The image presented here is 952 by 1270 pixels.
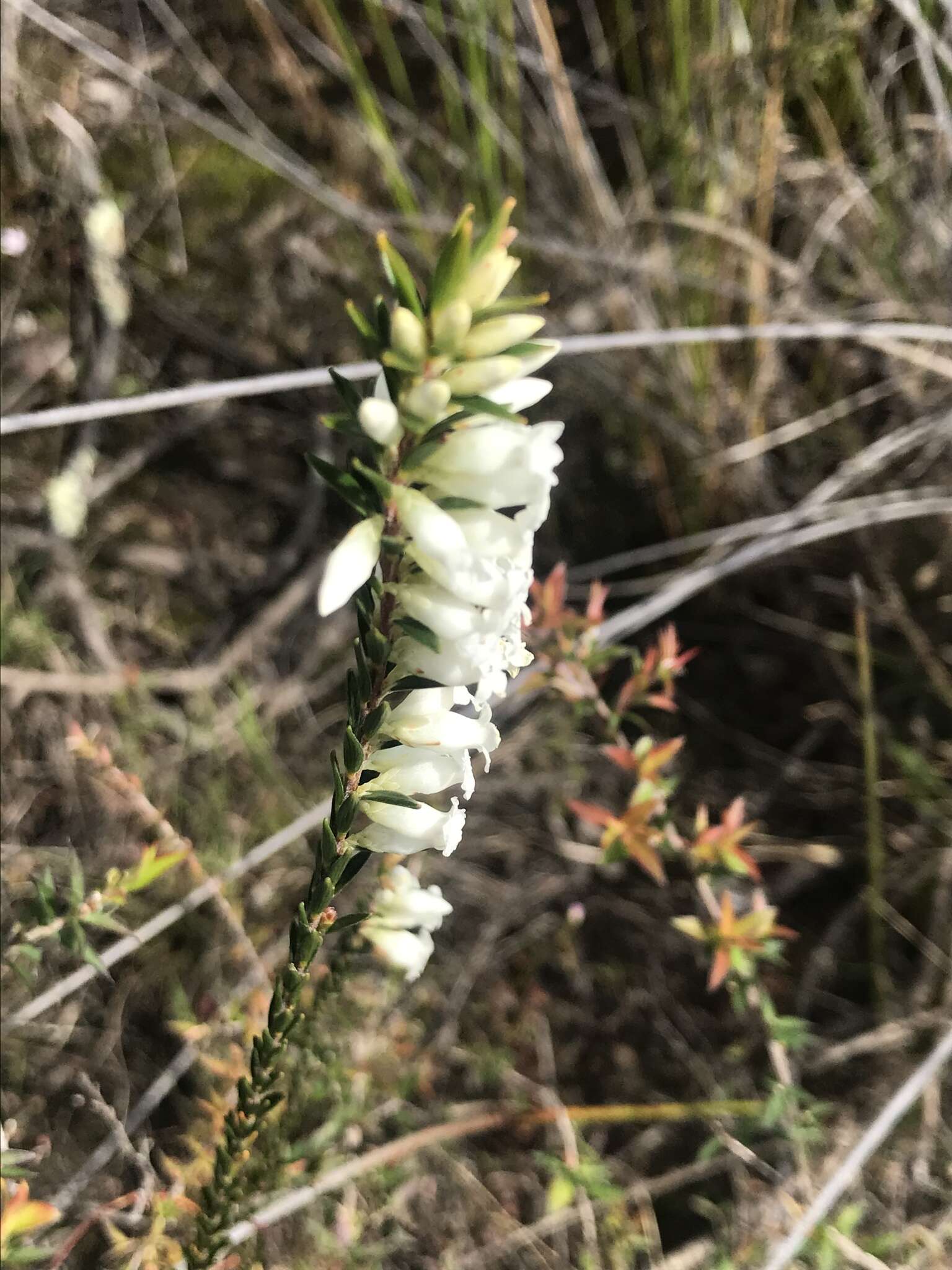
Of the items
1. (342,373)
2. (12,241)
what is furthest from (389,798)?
(12,241)

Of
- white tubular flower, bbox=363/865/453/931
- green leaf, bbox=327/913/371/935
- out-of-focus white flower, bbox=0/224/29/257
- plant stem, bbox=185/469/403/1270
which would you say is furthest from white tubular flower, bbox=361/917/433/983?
out-of-focus white flower, bbox=0/224/29/257

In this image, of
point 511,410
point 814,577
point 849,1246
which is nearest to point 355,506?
point 511,410

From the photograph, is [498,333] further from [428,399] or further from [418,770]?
[418,770]

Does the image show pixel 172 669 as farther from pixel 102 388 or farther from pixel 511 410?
pixel 511 410

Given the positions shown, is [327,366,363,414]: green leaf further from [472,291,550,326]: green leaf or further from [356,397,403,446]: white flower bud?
[472,291,550,326]: green leaf

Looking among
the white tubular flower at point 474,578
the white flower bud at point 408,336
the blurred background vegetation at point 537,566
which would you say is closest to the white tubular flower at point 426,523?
the white tubular flower at point 474,578

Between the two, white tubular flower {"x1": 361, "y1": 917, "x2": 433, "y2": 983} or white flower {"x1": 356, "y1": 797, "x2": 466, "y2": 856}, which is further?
white tubular flower {"x1": 361, "y1": 917, "x2": 433, "y2": 983}
